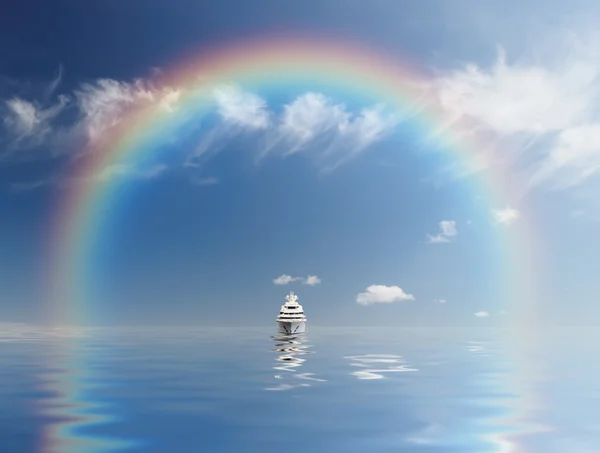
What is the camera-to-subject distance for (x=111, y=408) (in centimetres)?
4241

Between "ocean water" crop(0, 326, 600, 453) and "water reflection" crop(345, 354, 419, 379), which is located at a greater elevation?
"water reflection" crop(345, 354, 419, 379)

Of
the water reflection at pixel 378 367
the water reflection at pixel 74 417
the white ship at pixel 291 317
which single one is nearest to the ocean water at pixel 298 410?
the water reflection at pixel 74 417

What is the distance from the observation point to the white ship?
190250 millimetres

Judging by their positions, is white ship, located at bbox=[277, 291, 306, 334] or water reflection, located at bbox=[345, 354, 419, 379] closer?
water reflection, located at bbox=[345, 354, 419, 379]

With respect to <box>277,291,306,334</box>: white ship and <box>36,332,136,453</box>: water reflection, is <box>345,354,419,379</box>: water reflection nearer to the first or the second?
<box>36,332,136,453</box>: water reflection

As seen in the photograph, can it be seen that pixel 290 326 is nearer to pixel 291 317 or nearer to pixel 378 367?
pixel 291 317

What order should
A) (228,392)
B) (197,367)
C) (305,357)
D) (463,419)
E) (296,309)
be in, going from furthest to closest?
(296,309) → (305,357) → (197,367) → (228,392) → (463,419)

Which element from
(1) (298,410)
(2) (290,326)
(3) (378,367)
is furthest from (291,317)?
(1) (298,410)

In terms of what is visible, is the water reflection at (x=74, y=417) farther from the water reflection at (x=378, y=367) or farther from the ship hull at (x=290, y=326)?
the ship hull at (x=290, y=326)

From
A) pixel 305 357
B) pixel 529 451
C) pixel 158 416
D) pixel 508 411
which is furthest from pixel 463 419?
pixel 305 357

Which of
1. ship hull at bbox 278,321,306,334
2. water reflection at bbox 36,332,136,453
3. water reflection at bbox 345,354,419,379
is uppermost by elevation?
ship hull at bbox 278,321,306,334

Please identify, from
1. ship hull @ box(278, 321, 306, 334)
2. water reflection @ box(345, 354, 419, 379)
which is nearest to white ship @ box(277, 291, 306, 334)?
ship hull @ box(278, 321, 306, 334)

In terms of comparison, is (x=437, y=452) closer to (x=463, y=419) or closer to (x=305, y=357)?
(x=463, y=419)

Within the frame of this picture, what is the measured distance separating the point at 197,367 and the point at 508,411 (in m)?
42.7
